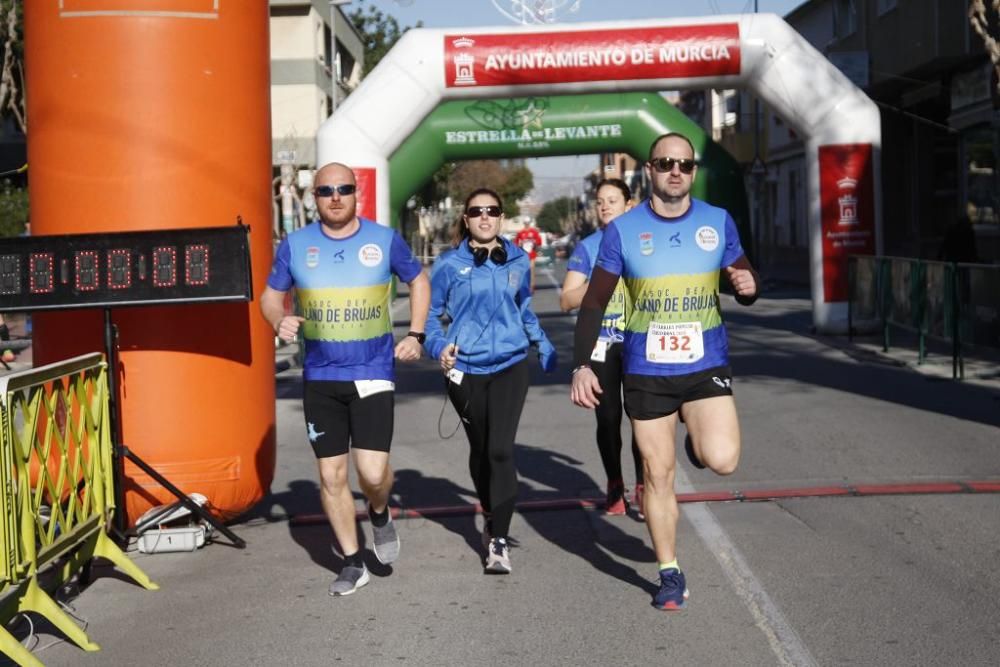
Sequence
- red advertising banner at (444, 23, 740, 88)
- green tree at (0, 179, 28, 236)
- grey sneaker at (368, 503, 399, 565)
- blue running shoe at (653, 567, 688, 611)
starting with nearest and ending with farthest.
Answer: blue running shoe at (653, 567, 688, 611) → grey sneaker at (368, 503, 399, 565) → red advertising banner at (444, 23, 740, 88) → green tree at (0, 179, 28, 236)

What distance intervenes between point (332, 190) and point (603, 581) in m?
2.20

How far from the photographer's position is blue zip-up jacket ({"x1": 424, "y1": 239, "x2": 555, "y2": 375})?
6.84 metres

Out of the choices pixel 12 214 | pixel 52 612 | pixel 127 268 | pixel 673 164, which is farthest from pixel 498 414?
pixel 12 214

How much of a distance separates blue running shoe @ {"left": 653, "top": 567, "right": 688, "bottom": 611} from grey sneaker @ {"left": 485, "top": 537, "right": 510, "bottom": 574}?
3.27 feet

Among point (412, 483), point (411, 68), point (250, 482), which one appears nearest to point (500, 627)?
point (250, 482)

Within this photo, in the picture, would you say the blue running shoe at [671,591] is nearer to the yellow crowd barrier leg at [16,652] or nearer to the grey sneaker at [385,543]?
the grey sneaker at [385,543]

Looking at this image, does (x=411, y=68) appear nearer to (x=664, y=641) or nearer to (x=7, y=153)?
(x=664, y=641)

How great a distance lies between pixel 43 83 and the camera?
24.8ft

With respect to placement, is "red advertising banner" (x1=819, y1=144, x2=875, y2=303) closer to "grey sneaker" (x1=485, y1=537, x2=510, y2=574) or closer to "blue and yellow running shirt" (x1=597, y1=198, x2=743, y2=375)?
"grey sneaker" (x1=485, y1=537, x2=510, y2=574)

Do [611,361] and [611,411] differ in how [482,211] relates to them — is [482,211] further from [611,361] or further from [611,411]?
[611,411]

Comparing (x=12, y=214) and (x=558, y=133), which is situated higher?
(x=558, y=133)

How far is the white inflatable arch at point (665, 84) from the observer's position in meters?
19.5

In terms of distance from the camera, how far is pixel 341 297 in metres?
6.50

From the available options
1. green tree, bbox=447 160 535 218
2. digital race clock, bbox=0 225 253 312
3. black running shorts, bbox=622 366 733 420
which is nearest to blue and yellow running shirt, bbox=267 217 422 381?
digital race clock, bbox=0 225 253 312
